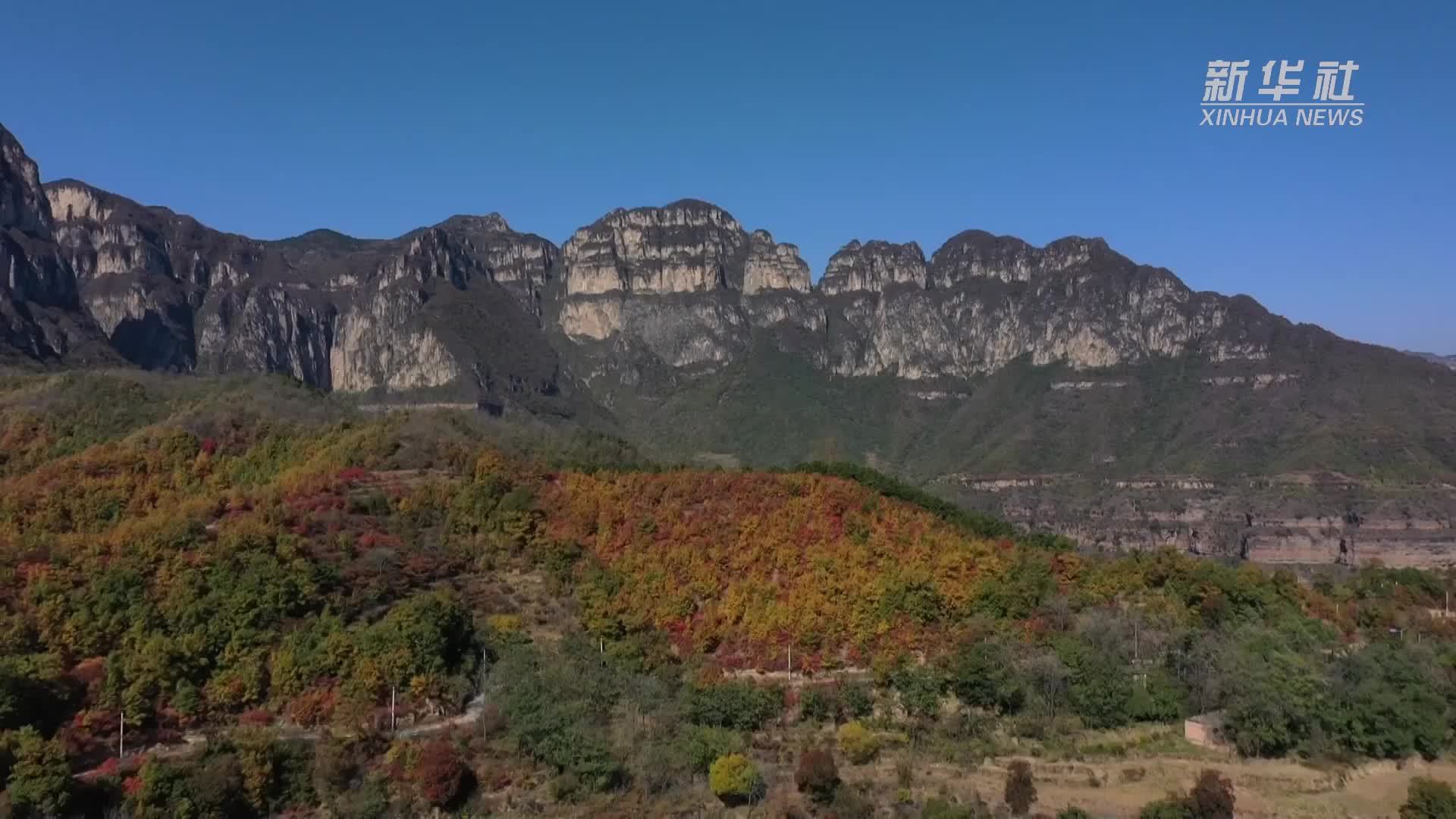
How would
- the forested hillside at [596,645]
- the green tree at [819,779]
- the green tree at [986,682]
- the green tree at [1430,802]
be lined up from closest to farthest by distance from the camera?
the green tree at [1430,802], the green tree at [819,779], the forested hillside at [596,645], the green tree at [986,682]

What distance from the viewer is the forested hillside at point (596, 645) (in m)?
38.9

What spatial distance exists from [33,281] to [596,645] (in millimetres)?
158822

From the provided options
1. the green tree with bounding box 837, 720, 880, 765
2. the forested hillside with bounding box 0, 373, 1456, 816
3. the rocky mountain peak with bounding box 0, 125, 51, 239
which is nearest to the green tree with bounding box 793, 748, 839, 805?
the forested hillside with bounding box 0, 373, 1456, 816

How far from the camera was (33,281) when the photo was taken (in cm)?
17025

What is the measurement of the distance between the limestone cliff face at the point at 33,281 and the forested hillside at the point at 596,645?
94.6 m

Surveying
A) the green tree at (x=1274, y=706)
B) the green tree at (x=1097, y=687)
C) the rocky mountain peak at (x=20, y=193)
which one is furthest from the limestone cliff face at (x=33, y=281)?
the green tree at (x=1274, y=706)

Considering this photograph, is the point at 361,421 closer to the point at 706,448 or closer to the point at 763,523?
the point at 763,523

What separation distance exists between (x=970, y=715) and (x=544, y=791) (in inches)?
714

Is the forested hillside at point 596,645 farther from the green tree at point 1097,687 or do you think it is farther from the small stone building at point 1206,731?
the small stone building at point 1206,731

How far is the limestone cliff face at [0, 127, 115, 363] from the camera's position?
487 ft

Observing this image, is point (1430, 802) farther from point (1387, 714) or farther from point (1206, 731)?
point (1206, 731)

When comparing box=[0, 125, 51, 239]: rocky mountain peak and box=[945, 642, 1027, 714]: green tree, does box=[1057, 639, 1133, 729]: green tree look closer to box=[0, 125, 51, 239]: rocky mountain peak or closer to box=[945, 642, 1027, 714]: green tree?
box=[945, 642, 1027, 714]: green tree

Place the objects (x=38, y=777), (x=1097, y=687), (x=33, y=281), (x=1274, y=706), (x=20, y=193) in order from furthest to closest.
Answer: (x=20, y=193) < (x=33, y=281) < (x=1097, y=687) < (x=1274, y=706) < (x=38, y=777)

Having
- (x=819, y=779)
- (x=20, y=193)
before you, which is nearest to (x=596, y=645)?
(x=819, y=779)
